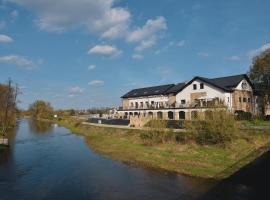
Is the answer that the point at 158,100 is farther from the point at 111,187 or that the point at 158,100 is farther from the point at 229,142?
the point at 111,187

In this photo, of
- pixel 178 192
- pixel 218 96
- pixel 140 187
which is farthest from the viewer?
pixel 218 96

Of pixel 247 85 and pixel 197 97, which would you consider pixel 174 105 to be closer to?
pixel 197 97

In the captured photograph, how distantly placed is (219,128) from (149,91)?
36.9 m

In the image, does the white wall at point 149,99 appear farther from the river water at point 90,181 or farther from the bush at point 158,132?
the river water at point 90,181

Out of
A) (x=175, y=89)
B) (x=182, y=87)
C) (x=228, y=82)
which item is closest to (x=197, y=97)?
(x=182, y=87)

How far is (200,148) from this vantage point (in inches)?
942

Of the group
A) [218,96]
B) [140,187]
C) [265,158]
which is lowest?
[140,187]

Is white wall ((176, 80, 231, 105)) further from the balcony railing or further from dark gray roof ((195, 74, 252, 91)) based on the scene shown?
the balcony railing

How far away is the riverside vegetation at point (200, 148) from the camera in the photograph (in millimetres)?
19297

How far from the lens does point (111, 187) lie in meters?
16.1

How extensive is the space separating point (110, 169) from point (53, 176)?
452 centimetres

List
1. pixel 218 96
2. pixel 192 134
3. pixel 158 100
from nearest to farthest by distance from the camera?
1. pixel 192 134
2. pixel 218 96
3. pixel 158 100

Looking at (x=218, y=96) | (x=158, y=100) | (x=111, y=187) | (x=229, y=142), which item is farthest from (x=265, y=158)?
(x=158, y=100)

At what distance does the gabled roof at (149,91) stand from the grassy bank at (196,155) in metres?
26.7
